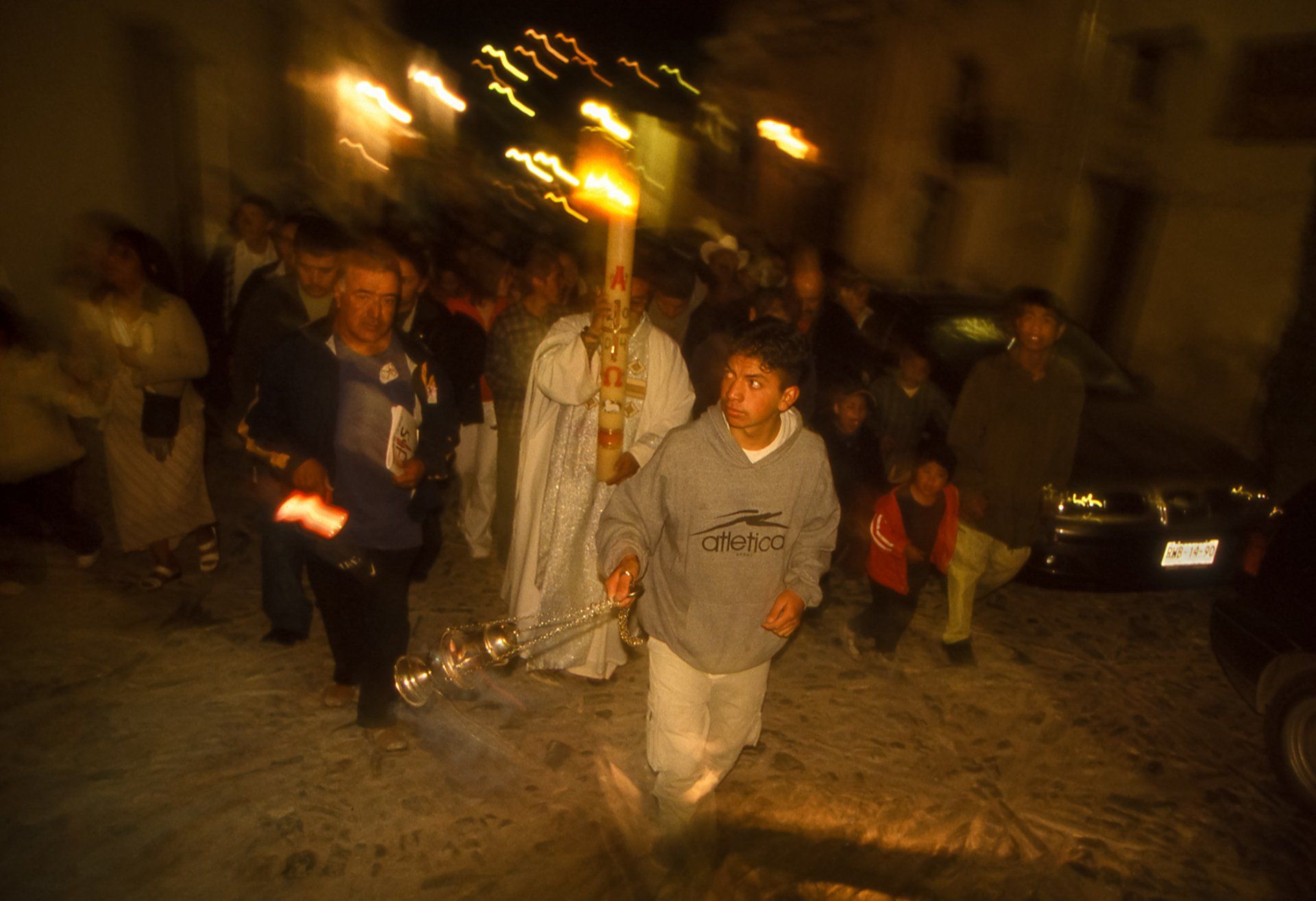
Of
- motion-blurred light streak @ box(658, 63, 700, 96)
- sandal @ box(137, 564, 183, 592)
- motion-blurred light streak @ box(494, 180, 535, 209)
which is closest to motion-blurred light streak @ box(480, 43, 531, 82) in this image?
motion-blurred light streak @ box(494, 180, 535, 209)

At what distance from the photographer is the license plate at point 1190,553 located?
17.4 feet

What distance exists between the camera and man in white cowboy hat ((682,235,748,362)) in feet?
19.1

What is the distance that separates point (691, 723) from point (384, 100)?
1613 cm

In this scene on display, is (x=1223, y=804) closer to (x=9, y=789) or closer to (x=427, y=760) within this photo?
(x=427, y=760)

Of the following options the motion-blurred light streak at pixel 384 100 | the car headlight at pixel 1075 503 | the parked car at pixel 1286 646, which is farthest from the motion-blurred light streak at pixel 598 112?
the parked car at pixel 1286 646

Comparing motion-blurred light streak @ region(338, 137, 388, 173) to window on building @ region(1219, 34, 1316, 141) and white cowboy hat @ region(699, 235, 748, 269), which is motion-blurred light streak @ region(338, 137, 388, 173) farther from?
window on building @ region(1219, 34, 1316, 141)

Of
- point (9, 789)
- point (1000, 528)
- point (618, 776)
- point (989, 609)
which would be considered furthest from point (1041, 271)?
point (9, 789)

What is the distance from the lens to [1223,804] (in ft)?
13.0

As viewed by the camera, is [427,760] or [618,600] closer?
[618,600]

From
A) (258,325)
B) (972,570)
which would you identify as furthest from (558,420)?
(972,570)

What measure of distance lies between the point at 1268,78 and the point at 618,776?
11.0m

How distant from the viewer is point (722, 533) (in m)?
2.83

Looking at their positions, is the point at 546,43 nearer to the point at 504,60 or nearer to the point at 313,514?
the point at 504,60

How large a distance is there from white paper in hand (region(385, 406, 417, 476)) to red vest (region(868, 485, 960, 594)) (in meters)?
2.61
